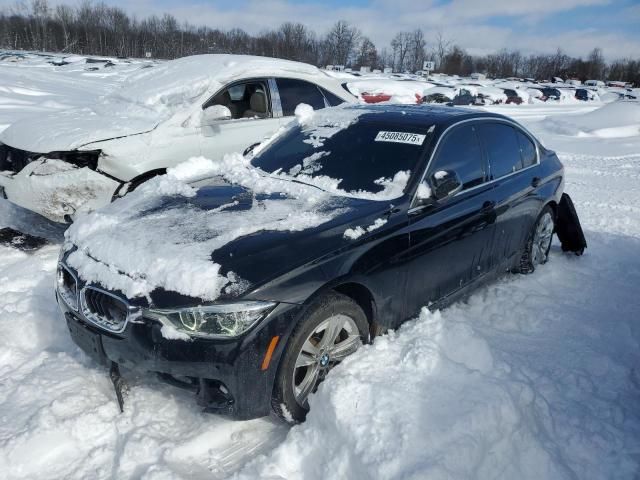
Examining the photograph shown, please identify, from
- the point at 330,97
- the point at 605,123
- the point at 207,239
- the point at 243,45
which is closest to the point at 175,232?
the point at 207,239

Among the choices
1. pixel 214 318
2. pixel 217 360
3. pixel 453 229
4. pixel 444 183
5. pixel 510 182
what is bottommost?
pixel 217 360

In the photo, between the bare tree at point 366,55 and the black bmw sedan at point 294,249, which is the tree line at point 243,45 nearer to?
the bare tree at point 366,55

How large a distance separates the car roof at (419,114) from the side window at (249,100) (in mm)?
1833

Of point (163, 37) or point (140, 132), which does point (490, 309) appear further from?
point (163, 37)

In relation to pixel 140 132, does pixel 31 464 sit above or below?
below

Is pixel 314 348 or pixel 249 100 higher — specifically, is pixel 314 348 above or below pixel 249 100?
below

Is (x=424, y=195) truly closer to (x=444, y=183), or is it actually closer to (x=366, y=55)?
(x=444, y=183)

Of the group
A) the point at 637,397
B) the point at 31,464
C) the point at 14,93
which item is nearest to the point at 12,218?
the point at 31,464

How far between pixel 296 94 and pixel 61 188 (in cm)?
285

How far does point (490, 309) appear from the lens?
4.09 m

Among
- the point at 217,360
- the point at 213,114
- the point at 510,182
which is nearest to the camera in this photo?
the point at 217,360

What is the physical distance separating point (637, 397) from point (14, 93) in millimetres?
19165

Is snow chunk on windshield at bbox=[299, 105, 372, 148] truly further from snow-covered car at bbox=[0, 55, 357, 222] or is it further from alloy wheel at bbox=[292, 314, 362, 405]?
alloy wheel at bbox=[292, 314, 362, 405]

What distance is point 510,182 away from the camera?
4.17m
